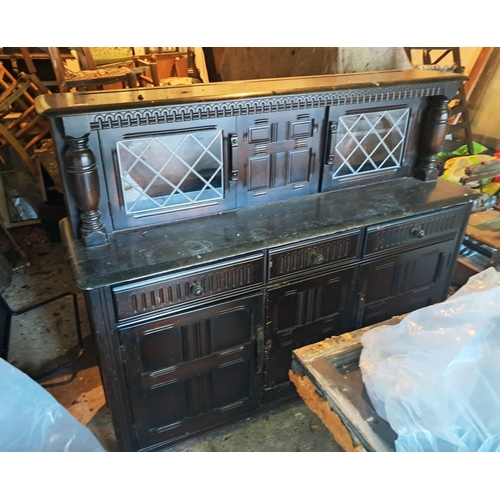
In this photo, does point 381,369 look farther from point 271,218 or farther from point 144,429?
point 144,429

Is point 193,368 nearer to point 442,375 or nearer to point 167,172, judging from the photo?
point 167,172

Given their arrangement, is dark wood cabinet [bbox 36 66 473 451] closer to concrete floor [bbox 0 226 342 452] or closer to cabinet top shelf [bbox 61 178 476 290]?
cabinet top shelf [bbox 61 178 476 290]

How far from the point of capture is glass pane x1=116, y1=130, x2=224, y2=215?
1.37m

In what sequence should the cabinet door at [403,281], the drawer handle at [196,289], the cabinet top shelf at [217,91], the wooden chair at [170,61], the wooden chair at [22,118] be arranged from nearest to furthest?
the cabinet top shelf at [217,91]
the drawer handle at [196,289]
the cabinet door at [403,281]
the wooden chair at [22,118]
the wooden chair at [170,61]

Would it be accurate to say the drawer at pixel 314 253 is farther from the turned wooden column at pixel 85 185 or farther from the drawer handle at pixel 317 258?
the turned wooden column at pixel 85 185

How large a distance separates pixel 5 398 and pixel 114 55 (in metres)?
3.63

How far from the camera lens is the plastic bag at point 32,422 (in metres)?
1.09

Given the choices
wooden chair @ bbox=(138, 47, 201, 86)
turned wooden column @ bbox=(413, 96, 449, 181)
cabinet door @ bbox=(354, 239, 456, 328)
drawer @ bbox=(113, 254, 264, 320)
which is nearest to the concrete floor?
cabinet door @ bbox=(354, 239, 456, 328)

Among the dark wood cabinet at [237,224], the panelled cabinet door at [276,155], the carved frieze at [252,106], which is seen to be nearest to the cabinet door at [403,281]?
the dark wood cabinet at [237,224]

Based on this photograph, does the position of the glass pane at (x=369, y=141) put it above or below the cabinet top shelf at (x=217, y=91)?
below

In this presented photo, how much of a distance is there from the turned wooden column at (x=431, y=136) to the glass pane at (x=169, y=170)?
0.89 metres

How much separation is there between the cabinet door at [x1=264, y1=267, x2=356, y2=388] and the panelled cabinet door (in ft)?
1.15

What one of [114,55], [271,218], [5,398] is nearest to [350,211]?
[271,218]

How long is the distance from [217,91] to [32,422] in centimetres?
109
